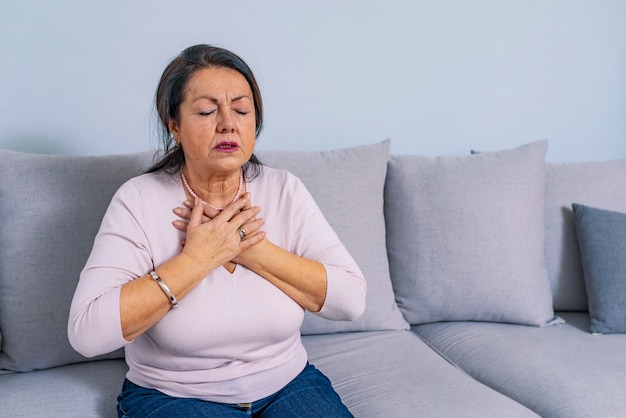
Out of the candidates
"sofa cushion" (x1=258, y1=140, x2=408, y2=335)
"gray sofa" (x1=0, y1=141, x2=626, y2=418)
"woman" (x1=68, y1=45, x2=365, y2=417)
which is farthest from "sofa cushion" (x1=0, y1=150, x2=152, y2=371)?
"sofa cushion" (x1=258, y1=140, x2=408, y2=335)

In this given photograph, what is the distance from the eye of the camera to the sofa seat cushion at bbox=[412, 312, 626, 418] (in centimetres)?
158

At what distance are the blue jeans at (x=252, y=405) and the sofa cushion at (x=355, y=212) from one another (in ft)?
1.54

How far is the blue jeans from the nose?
22.4 inches

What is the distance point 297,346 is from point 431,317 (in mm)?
687

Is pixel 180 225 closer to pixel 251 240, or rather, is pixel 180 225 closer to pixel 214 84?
pixel 251 240

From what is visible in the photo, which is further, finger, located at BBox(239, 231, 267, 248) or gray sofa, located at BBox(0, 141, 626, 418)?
gray sofa, located at BBox(0, 141, 626, 418)

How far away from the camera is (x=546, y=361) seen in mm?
1776

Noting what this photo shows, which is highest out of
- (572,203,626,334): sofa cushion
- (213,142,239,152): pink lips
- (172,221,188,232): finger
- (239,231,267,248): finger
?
(213,142,239,152): pink lips

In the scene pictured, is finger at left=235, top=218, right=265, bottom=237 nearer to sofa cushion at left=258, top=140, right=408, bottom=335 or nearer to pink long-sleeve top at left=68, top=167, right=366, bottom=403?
pink long-sleeve top at left=68, top=167, right=366, bottom=403

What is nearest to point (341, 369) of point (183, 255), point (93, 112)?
point (183, 255)

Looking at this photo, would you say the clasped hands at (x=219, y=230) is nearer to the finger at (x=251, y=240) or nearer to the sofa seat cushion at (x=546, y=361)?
the finger at (x=251, y=240)

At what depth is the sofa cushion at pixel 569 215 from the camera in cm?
221

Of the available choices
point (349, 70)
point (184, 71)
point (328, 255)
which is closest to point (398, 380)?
point (328, 255)

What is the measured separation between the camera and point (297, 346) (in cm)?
155
